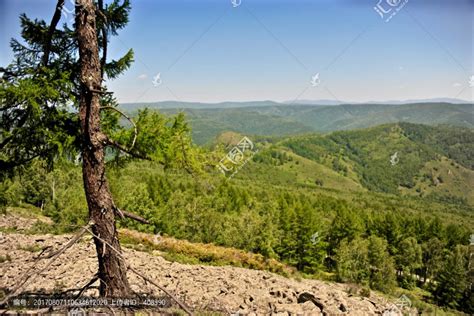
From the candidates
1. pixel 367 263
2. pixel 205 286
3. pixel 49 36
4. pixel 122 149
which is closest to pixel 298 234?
pixel 367 263

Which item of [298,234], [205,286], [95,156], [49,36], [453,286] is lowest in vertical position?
[453,286]

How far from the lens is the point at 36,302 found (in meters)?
4.57

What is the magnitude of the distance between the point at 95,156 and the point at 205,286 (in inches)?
287

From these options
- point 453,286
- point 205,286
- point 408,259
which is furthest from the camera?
point 408,259

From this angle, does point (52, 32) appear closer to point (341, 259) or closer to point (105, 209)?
point (105, 209)

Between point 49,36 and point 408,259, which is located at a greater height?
point 49,36

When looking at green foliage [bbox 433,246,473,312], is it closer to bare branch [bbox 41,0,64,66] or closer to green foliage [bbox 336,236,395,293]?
green foliage [bbox 336,236,395,293]

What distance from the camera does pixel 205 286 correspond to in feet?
33.6

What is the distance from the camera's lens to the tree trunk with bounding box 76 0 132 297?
13.5ft

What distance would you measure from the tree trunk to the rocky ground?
7.64ft

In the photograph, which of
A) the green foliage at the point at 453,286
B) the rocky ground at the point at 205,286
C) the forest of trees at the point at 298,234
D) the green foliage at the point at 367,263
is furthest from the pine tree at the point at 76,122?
the green foliage at the point at 453,286

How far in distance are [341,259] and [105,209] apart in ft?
157

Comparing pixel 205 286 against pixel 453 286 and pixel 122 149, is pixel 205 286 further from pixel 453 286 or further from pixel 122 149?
pixel 453 286

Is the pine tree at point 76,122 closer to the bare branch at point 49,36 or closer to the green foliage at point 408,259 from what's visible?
the bare branch at point 49,36
